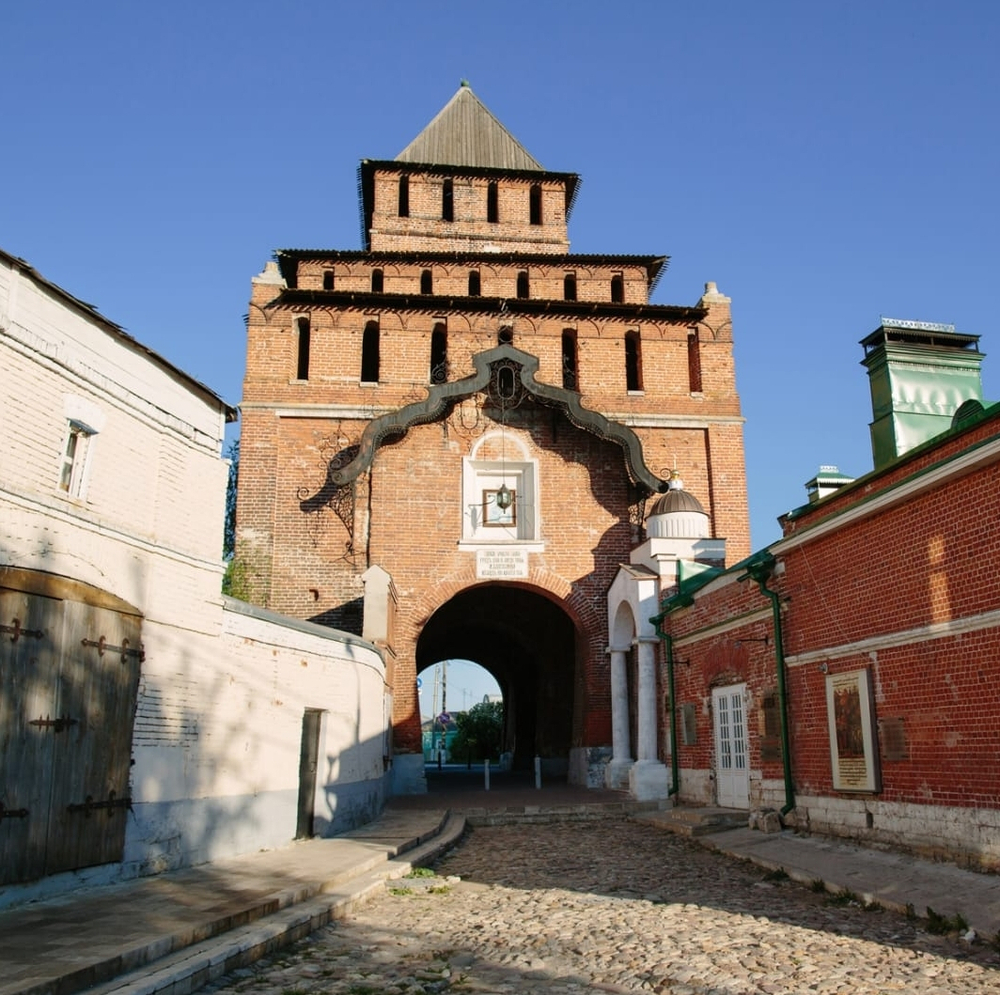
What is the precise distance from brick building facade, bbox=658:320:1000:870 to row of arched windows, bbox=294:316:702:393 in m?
6.90

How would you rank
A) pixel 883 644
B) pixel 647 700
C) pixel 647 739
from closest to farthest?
pixel 883 644, pixel 647 739, pixel 647 700

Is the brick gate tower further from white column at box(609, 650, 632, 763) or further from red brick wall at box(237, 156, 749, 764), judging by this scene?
white column at box(609, 650, 632, 763)

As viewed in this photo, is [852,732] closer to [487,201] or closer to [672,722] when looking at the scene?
[672,722]

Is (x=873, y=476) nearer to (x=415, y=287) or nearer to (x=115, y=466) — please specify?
(x=115, y=466)

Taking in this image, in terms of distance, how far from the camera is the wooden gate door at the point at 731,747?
14047 millimetres

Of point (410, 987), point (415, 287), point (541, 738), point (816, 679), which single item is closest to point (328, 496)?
point (415, 287)

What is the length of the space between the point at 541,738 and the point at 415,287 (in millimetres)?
11741

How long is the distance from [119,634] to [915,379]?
1195 cm

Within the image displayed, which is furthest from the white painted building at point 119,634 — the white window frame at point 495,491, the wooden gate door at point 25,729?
the white window frame at point 495,491

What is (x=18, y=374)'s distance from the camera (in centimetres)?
795

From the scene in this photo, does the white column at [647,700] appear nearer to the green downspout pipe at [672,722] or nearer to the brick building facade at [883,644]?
the green downspout pipe at [672,722]

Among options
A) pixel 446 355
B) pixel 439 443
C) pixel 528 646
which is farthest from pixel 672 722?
pixel 528 646

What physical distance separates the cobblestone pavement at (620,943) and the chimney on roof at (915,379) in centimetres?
760

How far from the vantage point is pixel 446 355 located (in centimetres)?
2175
